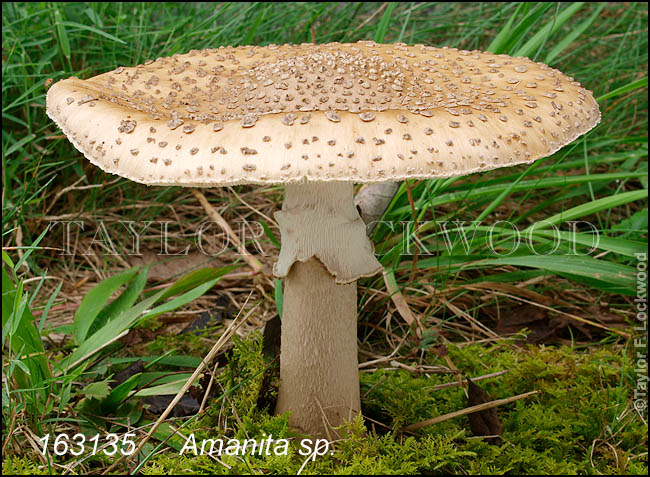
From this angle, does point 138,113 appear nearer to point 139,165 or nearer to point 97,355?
point 139,165

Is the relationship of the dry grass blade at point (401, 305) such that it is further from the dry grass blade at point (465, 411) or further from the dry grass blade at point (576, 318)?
the dry grass blade at point (465, 411)

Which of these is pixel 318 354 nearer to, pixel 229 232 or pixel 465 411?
pixel 465 411

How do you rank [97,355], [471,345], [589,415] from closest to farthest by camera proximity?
1. [589,415]
2. [97,355]
3. [471,345]

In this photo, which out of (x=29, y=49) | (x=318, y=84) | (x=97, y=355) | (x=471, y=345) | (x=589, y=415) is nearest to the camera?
(x=318, y=84)

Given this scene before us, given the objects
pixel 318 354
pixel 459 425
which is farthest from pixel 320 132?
pixel 459 425

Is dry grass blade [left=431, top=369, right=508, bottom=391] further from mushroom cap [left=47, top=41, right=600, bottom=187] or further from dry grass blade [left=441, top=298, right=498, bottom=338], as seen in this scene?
mushroom cap [left=47, top=41, right=600, bottom=187]

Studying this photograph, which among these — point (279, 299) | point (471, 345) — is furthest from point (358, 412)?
point (471, 345)

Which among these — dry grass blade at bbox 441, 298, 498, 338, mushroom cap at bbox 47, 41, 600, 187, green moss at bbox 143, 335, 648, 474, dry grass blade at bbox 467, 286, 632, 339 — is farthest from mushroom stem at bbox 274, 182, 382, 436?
dry grass blade at bbox 467, 286, 632, 339
